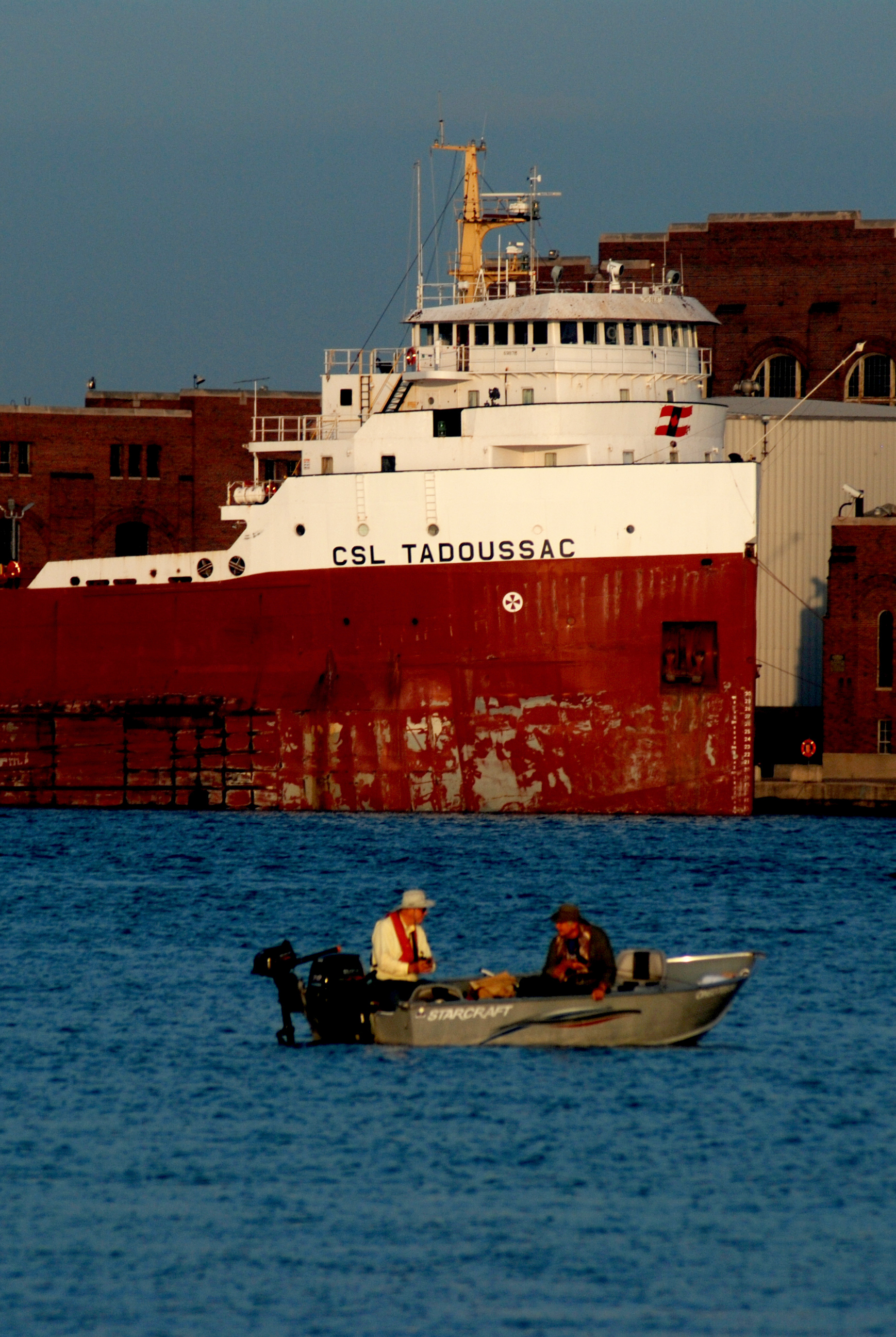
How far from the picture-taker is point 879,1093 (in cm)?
2203

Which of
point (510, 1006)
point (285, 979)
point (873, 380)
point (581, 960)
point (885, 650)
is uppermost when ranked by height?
point (873, 380)

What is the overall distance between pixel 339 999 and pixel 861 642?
1121 inches

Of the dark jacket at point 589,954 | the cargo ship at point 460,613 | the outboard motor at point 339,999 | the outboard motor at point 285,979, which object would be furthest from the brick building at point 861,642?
the outboard motor at point 285,979

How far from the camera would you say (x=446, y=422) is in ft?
148

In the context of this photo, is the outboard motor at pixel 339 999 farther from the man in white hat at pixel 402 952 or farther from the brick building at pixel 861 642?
the brick building at pixel 861 642

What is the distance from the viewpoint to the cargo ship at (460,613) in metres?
42.8

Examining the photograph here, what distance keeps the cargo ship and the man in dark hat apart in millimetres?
20017

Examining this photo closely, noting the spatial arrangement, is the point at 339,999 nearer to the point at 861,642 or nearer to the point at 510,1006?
the point at 510,1006

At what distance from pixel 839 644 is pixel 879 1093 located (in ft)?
94.1

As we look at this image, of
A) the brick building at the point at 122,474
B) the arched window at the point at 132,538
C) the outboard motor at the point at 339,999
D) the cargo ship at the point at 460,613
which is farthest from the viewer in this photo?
the arched window at the point at 132,538

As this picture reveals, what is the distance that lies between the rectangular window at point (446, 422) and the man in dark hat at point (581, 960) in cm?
2325

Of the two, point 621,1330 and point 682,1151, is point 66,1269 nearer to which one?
point 621,1330

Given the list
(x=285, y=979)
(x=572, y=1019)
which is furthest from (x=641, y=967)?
(x=285, y=979)

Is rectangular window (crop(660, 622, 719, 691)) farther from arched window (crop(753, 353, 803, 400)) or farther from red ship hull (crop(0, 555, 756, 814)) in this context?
arched window (crop(753, 353, 803, 400))
